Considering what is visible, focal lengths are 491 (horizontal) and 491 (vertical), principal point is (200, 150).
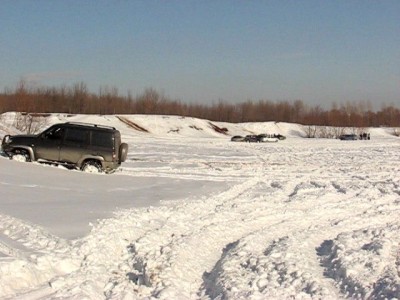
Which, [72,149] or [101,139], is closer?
[72,149]

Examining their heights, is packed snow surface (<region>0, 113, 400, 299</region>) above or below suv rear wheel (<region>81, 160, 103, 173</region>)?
below

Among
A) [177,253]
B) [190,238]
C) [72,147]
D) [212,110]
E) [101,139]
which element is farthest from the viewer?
[212,110]

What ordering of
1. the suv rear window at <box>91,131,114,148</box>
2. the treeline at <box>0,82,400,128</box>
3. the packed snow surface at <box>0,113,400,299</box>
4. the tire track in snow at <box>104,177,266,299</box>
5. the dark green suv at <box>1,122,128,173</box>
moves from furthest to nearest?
the treeline at <box>0,82,400,128</box>
the suv rear window at <box>91,131,114,148</box>
the dark green suv at <box>1,122,128,173</box>
the tire track in snow at <box>104,177,266,299</box>
the packed snow surface at <box>0,113,400,299</box>

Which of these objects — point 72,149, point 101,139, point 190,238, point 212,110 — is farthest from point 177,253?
point 212,110

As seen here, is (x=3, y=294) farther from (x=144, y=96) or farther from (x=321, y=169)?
(x=144, y=96)

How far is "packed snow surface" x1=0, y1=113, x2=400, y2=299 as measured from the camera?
20.4ft

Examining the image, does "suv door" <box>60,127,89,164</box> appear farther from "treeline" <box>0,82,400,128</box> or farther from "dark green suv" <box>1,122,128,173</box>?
"treeline" <box>0,82,400,128</box>

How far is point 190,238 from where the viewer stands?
8695 mm

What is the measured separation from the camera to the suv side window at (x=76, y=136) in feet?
57.6

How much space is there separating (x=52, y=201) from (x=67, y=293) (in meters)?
5.76

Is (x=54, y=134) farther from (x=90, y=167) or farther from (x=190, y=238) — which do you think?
(x=190, y=238)

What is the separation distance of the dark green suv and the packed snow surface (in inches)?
42.1

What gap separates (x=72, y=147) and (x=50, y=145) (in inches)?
31.2

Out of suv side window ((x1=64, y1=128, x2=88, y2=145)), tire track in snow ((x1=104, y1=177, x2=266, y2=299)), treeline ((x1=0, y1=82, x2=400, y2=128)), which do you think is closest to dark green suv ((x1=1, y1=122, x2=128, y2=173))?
suv side window ((x1=64, y1=128, x2=88, y2=145))
